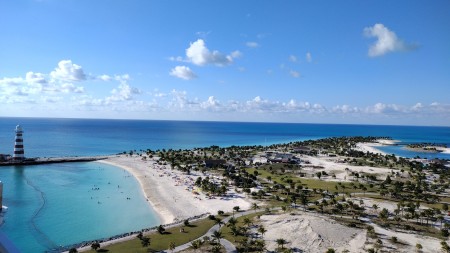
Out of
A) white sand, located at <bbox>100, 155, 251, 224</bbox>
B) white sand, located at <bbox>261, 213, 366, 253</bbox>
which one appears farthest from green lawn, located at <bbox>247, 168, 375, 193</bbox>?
white sand, located at <bbox>261, 213, 366, 253</bbox>

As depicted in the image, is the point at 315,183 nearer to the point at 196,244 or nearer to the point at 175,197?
the point at 175,197

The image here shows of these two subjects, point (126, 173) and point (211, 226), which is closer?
point (211, 226)

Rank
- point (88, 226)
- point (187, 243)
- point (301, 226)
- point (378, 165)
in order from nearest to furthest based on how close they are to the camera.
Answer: point (187, 243) < point (301, 226) < point (88, 226) < point (378, 165)

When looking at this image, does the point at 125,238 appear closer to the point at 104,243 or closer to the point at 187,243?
the point at 104,243

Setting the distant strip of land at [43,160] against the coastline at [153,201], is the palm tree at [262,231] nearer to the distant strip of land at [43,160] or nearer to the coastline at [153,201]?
the coastline at [153,201]

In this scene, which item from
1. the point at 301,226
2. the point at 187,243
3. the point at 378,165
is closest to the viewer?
the point at 187,243

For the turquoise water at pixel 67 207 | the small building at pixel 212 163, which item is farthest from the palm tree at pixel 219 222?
the small building at pixel 212 163

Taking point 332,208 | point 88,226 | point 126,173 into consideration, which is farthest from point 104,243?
point 126,173
